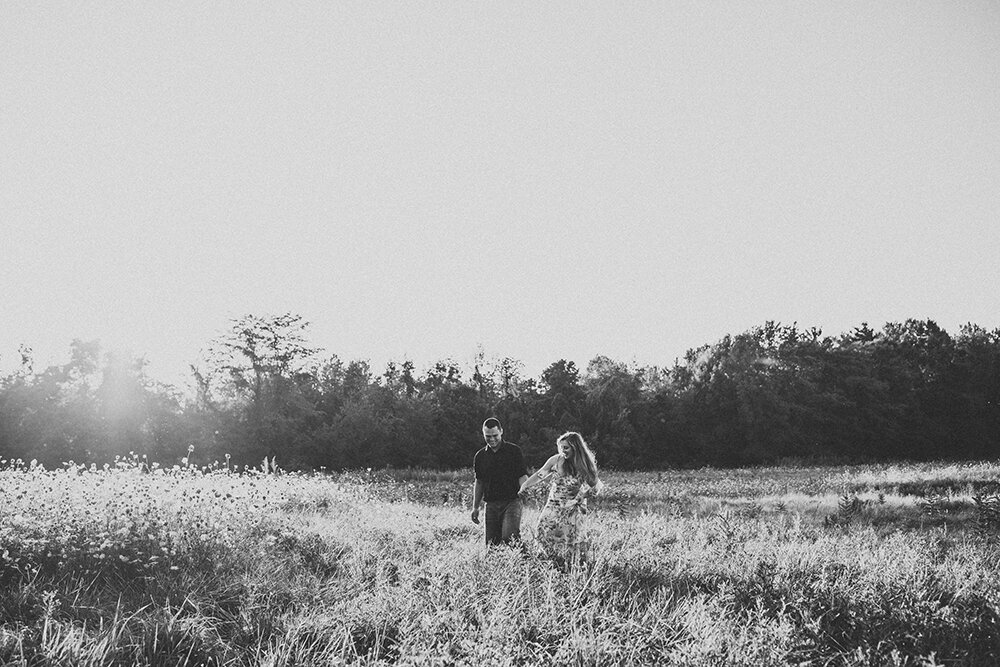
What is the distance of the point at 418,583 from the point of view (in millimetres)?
5016

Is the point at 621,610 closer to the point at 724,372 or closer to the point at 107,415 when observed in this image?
the point at 107,415

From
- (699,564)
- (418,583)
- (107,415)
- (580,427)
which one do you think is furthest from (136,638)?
(580,427)

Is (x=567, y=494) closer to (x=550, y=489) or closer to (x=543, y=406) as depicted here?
(x=550, y=489)

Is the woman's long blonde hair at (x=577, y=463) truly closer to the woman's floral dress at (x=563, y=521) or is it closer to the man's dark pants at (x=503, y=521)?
the woman's floral dress at (x=563, y=521)

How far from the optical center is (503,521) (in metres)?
7.08

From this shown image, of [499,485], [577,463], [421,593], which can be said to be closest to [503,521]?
[499,485]

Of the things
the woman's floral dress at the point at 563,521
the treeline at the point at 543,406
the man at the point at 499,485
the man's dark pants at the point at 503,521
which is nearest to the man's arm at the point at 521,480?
the man at the point at 499,485

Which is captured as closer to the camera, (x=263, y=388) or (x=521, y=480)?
(x=521, y=480)

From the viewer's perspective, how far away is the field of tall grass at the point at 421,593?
3443 millimetres

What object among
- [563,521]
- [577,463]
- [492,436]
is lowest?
[563,521]

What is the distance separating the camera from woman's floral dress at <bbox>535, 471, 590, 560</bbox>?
253 inches

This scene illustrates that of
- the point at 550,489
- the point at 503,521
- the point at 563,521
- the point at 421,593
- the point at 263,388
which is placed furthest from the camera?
the point at 263,388

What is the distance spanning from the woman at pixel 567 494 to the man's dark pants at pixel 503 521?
0.29 meters

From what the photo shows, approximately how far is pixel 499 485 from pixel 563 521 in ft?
3.09
